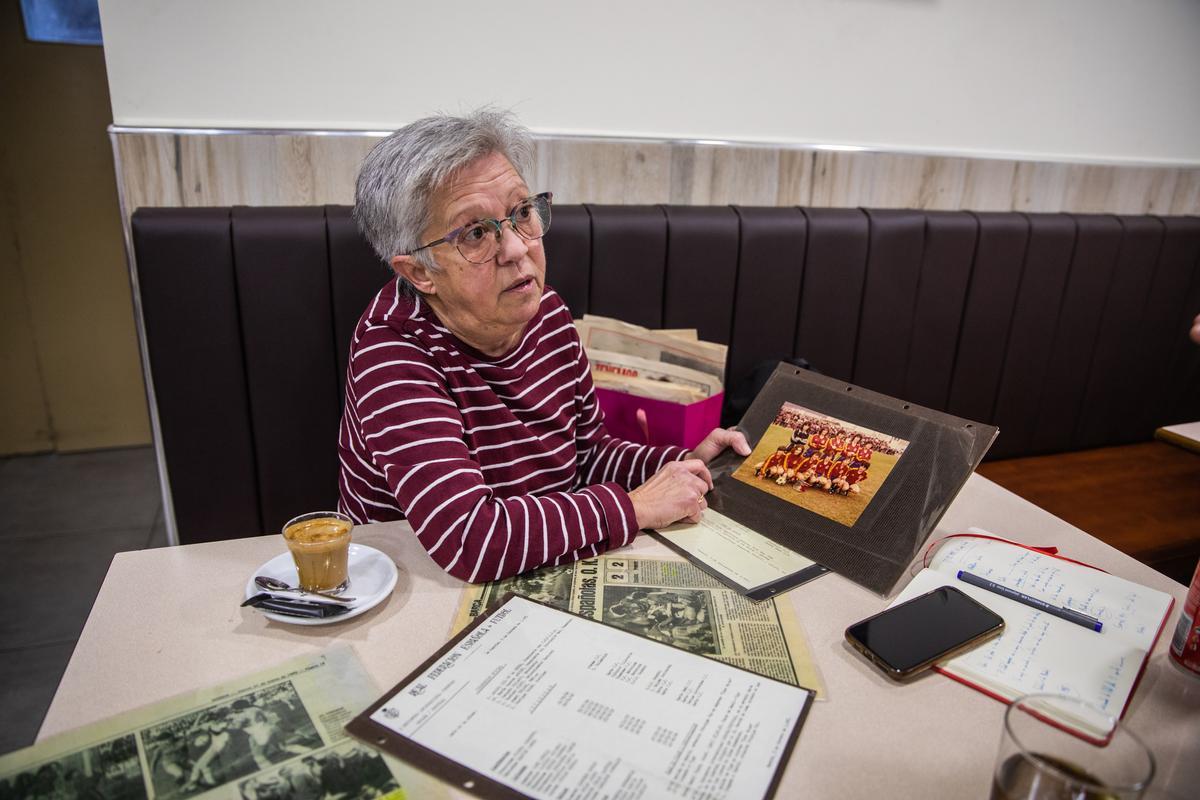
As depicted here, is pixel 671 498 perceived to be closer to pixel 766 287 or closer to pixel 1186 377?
pixel 766 287

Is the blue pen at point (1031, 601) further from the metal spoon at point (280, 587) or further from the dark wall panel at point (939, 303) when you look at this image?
the dark wall panel at point (939, 303)

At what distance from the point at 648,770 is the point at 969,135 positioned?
2151 millimetres

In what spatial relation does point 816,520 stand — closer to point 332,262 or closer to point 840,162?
point 332,262

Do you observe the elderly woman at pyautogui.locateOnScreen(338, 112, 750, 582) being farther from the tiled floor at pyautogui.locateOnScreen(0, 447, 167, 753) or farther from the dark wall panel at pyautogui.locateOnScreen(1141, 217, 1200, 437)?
the dark wall panel at pyautogui.locateOnScreen(1141, 217, 1200, 437)

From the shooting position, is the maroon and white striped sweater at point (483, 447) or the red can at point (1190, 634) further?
the maroon and white striped sweater at point (483, 447)

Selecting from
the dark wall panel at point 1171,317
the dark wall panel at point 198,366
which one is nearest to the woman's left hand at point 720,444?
the dark wall panel at point 198,366

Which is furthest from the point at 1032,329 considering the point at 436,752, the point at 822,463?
the point at 436,752

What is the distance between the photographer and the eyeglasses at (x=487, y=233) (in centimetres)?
120

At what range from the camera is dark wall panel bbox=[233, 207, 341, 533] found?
1542mm

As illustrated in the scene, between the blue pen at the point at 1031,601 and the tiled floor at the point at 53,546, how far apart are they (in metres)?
1.98

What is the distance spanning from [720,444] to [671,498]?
0.22 metres

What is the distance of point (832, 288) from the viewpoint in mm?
1995

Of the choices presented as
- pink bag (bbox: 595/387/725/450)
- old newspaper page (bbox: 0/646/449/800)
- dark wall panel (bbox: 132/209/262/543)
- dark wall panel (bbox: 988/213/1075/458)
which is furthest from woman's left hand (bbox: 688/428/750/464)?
dark wall panel (bbox: 988/213/1075/458)

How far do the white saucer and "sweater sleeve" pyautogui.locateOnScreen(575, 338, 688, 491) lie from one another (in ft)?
1.84
